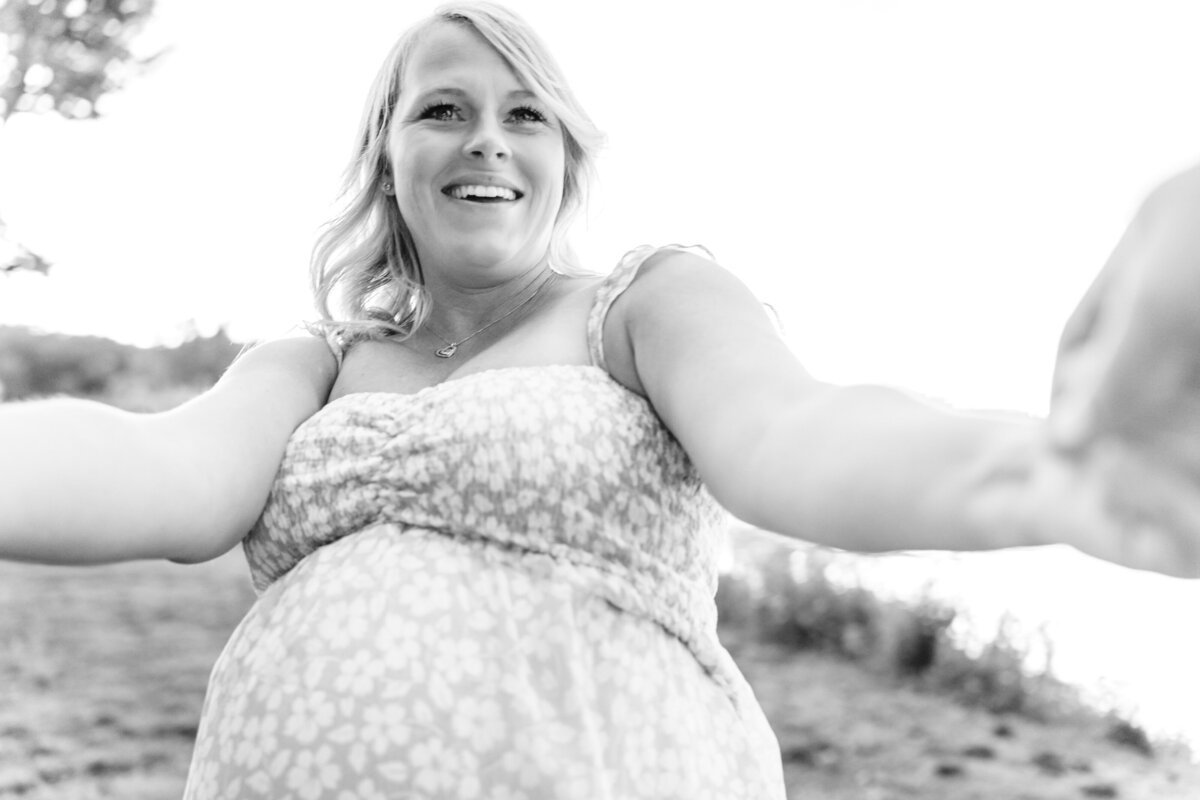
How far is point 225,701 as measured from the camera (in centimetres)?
112

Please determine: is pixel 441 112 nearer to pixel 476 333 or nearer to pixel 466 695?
pixel 476 333

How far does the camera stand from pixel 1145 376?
0.52 metres

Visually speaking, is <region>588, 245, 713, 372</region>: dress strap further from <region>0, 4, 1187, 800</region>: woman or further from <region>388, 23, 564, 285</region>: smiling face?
<region>388, 23, 564, 285</region>: smiling face

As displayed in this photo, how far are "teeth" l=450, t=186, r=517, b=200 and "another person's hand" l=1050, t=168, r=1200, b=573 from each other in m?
0.82

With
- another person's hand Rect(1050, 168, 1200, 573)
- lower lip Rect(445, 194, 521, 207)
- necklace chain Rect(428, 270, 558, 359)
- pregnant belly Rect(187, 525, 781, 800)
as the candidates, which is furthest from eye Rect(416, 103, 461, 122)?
another person's hand Rect(1050, 168, 1200, 573)

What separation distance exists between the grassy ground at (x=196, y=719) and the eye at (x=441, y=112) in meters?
2.94

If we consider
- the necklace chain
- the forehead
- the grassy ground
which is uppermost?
the forehead

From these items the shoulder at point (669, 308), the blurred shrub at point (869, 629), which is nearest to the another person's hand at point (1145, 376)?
the shoulder at point (669, 308)

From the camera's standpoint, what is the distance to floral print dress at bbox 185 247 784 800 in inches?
39.6

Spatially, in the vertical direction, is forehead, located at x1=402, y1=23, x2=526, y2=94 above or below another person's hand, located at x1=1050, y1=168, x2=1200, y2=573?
above

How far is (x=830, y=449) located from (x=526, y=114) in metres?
0.73

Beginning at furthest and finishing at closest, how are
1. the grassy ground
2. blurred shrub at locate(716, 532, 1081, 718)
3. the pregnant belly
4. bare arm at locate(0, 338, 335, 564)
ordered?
1. blurred shrub at locate(716, 532, 1081, 718)
2. the grassy ground
3. the pregnant belly
4. bare arm at locate(0, 338, 335, 564)

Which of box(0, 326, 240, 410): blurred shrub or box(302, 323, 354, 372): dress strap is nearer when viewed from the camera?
box(302, 323, 354, 372): dress strap

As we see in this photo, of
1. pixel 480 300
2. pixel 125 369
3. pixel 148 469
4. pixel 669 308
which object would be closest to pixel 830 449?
pixel 669 308
